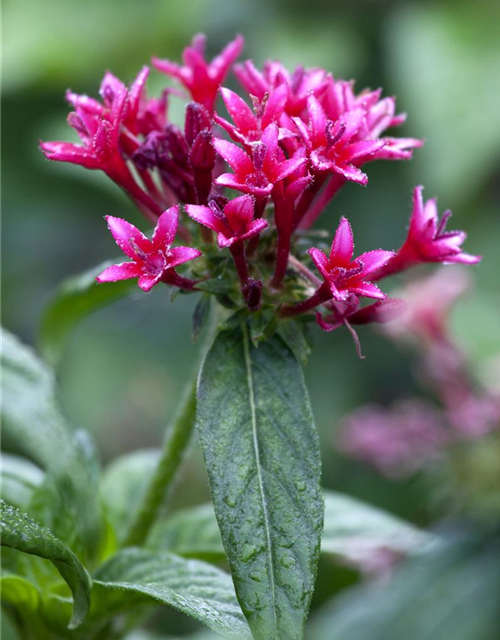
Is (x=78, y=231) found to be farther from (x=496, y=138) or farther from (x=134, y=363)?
(x=496, y=138)

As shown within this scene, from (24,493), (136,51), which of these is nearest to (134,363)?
(136,51)

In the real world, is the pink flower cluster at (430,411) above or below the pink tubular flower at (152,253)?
above

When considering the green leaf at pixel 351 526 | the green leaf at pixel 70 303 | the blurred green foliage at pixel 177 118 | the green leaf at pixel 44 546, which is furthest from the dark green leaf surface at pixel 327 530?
the blurred green foliage at pixel 177 118

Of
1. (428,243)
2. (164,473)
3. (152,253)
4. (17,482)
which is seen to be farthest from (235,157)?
(17,482)

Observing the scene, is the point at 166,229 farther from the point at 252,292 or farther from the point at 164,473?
the point at 164,473

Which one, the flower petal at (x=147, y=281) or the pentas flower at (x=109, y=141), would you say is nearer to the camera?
the flower petal at (x=147, y=281)

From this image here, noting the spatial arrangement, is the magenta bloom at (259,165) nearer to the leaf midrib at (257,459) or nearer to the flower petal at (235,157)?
the flower petal at (235,157)
